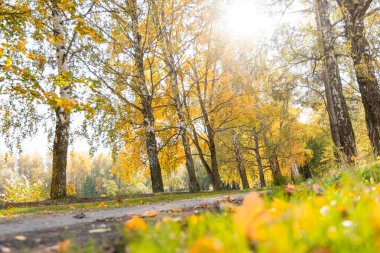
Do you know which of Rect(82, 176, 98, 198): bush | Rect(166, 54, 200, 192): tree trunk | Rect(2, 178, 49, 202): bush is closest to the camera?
Rect(166, 54, 200, 192): tree trunk

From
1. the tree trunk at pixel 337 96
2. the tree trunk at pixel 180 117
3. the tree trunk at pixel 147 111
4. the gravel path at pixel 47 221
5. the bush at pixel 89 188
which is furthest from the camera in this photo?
the bush at pixel 89 188

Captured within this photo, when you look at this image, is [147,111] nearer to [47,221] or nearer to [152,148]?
[152,148]

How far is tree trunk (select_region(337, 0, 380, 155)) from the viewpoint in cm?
802

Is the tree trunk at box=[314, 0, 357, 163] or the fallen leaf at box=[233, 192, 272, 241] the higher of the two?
the tree trunk at box=[314, 0, 357, 163]

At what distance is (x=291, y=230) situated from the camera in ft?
4.23

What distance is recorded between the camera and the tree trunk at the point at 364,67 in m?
8.02

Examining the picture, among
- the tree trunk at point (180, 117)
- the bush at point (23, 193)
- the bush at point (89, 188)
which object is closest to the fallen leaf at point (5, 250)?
the tree trunk at point (180, 117)

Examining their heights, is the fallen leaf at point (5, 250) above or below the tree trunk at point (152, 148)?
below

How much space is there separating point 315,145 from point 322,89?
12552 millimetres

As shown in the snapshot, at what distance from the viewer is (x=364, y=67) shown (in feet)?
26.0

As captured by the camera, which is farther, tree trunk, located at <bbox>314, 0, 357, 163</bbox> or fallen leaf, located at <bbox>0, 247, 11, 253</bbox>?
tree trunk, located at <bbox>314, 0, 357, 163</bbox>

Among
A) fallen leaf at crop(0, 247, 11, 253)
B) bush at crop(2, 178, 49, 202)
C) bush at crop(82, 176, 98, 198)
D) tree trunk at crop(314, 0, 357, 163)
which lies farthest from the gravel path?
bush at crop(82, 176, 98, 198)

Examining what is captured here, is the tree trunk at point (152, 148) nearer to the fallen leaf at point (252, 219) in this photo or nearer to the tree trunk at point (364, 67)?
the tree trunk at point (364, 67)

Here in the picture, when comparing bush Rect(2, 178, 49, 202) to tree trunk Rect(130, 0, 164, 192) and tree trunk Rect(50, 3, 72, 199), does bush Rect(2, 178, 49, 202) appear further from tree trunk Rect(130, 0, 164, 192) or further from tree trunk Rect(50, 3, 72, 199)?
tree trunk Rect(130, 0, 164, 192)
